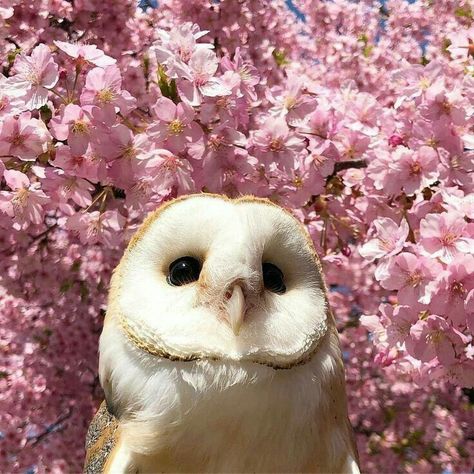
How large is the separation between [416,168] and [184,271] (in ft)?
4.17

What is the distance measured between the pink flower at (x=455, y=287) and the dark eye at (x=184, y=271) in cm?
87

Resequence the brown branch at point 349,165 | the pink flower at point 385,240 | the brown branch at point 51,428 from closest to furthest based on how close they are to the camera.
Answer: the pink flower at point 385,240
the brown branch at point 349,165
the brown branch at point 51,428

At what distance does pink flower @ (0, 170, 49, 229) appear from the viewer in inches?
91.1

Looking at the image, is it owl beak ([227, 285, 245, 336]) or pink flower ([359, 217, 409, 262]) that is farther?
pink flower ([359, 217, 409, 262])

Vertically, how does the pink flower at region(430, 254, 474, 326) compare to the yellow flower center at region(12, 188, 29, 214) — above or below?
above

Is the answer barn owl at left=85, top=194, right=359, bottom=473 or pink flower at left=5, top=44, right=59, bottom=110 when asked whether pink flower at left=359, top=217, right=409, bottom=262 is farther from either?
pink flower at left=5, top=44, right=59, bottom=110

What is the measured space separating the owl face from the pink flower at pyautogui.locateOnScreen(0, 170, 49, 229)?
75 centimetres

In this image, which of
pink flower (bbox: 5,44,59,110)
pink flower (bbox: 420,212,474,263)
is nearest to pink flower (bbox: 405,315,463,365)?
pink flower (bbox: 420,212,474,263)

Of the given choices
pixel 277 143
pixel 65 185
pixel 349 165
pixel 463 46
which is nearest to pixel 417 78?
pixel 463 46

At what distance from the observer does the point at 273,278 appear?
1698 millimetres

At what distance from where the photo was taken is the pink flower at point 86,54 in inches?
92.8

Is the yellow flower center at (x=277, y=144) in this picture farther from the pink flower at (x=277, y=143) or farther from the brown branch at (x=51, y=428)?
the brown branch at (x=51, y=428)

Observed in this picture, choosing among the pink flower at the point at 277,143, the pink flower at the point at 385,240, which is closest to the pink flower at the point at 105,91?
the pink flower at the point at 277,143

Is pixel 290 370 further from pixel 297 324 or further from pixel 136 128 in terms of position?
pixel 136 128
